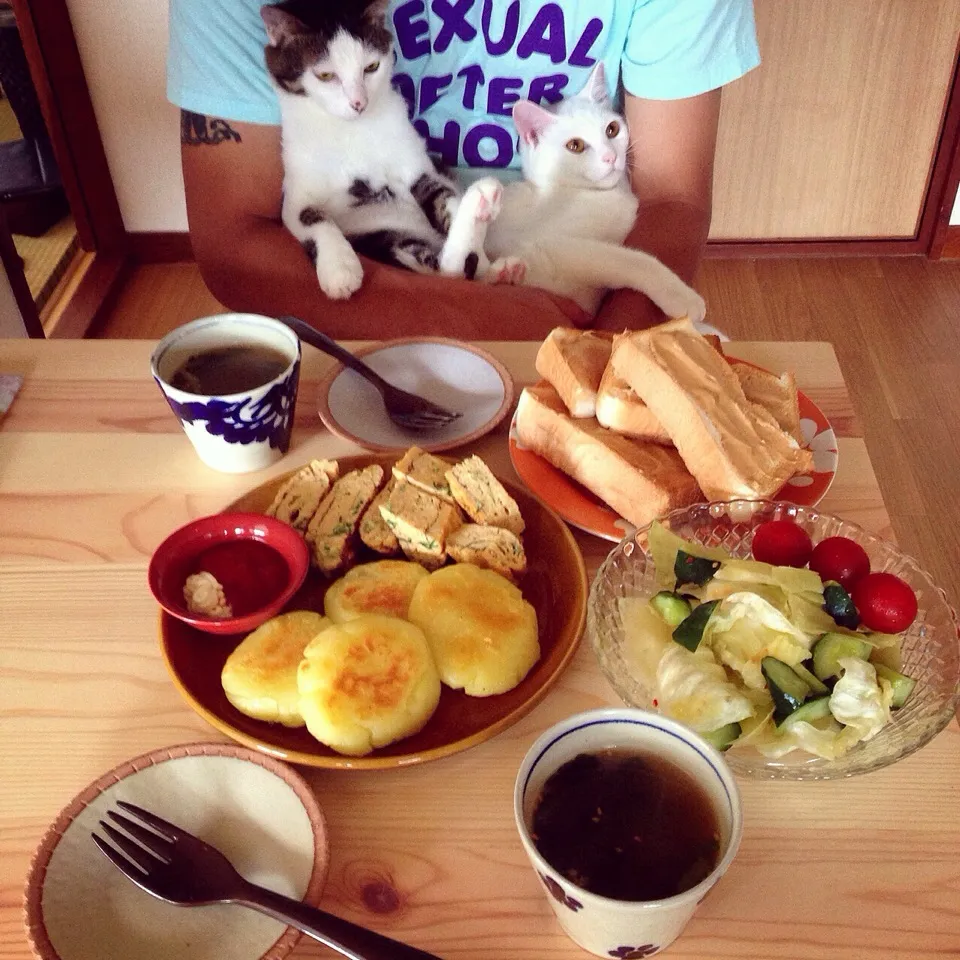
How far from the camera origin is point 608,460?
2.40 feet

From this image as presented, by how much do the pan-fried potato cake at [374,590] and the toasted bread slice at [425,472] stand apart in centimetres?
7

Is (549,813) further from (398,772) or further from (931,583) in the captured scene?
(931,583)

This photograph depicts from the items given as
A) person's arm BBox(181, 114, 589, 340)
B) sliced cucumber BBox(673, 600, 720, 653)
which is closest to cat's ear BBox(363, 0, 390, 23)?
person's arm BBox(181, 114, 589, 340)

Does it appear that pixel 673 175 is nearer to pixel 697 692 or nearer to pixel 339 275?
pixel 339 275

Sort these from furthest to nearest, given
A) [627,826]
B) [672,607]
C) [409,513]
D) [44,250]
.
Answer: [44,250] → [409,513] → [672,607] → [627,826]

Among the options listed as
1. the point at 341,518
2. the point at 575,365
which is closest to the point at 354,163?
the point at 575,365

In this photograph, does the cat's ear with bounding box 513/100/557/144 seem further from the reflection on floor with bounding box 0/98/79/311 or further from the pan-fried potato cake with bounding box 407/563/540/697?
the reflection on floor with bounding box 0/98/79/311

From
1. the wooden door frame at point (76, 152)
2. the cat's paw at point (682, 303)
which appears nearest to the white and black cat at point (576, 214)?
the cat's paw at point (682, 303)

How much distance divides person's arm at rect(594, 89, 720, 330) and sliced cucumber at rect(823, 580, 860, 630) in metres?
0.74

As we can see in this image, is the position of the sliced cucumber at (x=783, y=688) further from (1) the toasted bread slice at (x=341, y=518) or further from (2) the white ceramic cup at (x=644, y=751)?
(1) the toasted bread slice at (x=341, y=518)

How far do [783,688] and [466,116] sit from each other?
1105 millimetres

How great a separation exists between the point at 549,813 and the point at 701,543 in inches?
10.7

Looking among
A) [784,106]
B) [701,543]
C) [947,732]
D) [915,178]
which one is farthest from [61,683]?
[915,178]

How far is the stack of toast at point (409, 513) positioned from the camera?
67cm
